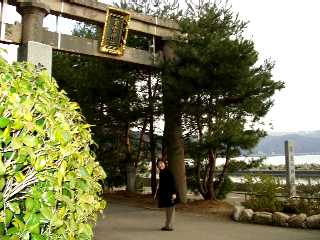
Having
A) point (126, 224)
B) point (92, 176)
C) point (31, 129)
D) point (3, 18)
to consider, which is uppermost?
point (3, 18)

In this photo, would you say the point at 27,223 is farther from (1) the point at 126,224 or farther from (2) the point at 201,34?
(2) the point at 201,34

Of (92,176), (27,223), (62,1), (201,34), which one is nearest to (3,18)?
(62,1)

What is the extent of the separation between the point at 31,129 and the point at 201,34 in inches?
426

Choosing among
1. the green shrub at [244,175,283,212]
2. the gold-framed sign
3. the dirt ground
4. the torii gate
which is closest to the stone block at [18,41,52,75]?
the torii gate

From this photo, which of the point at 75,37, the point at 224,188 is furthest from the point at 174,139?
the point at 75,37

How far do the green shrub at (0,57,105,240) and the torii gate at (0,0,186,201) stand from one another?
788cm

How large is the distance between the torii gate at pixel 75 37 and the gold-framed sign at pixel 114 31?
10 centimetres

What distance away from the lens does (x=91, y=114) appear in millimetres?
16078

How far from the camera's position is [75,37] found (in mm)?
11531

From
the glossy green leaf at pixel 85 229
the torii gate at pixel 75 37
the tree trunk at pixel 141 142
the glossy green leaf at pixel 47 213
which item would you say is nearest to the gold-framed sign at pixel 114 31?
the torii gate at pixel 75 37

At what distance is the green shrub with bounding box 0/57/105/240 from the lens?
2.04m

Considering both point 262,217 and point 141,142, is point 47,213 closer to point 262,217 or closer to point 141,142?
point 262,217

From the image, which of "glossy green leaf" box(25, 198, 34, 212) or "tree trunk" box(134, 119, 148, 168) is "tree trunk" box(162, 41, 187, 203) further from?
"glossy green leaf" box(25, 198, 34, 212)

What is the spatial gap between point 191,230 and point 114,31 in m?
6.37
